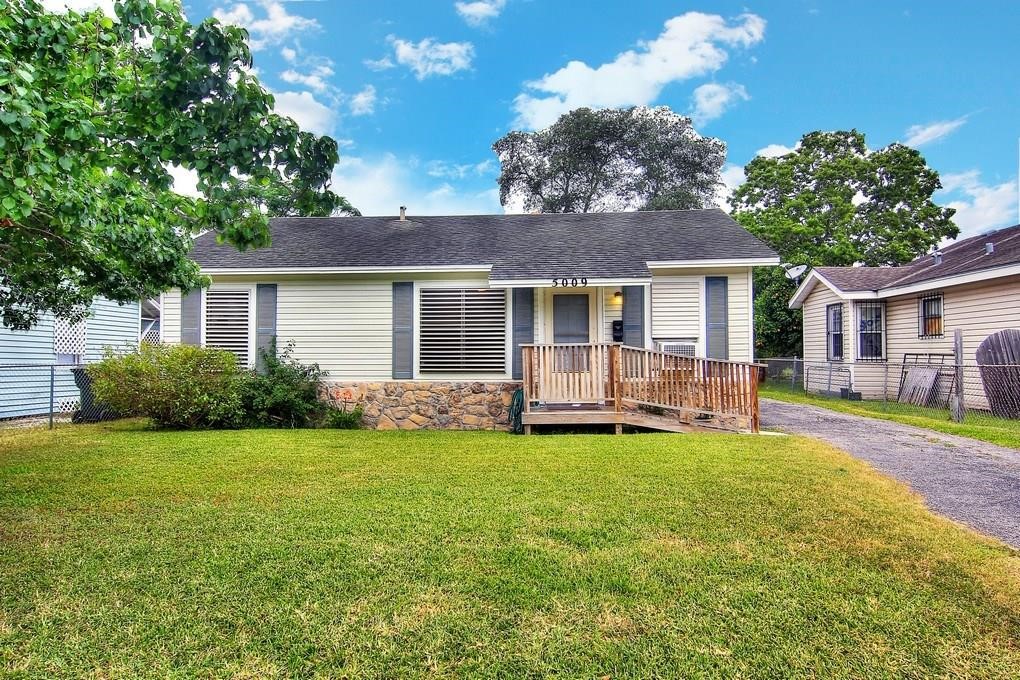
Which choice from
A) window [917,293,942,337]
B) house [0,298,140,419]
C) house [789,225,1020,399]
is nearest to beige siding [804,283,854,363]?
house [789,225,1020,399]

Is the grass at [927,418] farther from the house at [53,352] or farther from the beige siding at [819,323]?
the house at [53,352]

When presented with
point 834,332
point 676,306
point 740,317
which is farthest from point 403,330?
point 834,332

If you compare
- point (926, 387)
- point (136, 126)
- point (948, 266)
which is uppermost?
point (948, 266)

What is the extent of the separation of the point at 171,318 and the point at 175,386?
2347 millimetres

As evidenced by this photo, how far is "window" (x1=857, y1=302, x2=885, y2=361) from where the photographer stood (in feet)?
46.8

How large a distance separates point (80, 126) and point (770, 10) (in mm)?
14645

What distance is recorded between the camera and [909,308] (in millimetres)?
13242

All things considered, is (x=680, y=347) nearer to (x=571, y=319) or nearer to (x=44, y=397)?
(x=571, y=319)

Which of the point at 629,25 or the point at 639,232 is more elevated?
the point at 629,25

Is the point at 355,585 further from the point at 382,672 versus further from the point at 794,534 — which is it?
the point at 794,534

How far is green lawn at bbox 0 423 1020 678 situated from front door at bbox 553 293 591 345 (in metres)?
4.58

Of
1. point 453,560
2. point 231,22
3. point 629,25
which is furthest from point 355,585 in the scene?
point 629,25

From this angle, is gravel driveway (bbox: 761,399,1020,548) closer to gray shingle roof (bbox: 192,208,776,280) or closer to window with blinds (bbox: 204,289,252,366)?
gray shingle roof (bbox: 192,208,776,280)

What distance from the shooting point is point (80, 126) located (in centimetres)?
284
